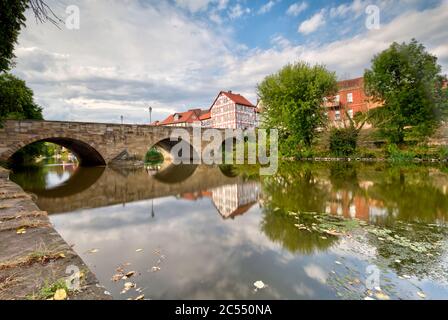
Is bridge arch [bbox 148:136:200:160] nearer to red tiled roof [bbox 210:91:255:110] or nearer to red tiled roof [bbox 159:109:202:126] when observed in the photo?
red tiled roof [bbox 210:91:255:110]

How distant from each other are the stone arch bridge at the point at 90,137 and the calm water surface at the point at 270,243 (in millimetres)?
12712

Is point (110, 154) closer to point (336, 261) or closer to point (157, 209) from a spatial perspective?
point (157, 209)

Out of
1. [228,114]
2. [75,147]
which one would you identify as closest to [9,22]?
[75,147]

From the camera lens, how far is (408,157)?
22.0 meters

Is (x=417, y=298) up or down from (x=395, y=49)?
down

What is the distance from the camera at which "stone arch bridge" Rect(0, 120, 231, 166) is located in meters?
17.3

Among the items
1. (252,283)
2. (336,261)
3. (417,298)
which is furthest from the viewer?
(336,261)

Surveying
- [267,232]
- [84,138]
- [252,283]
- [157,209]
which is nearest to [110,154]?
Result: [84,138]

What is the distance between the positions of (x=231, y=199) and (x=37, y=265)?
6309mm

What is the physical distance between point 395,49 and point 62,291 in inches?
1205

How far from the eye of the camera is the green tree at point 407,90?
74.2 ft

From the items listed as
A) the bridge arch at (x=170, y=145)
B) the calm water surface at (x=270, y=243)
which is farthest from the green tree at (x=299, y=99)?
the calm water surface at (x=270, y=243)

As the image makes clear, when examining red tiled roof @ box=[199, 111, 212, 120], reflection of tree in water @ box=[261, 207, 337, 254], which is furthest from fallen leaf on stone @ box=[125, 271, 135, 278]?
red tiled roof @ box=[199, 111, 212, 120]

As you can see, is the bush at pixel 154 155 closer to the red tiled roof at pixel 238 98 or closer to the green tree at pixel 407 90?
the red tiled roof at pixel 238 98
